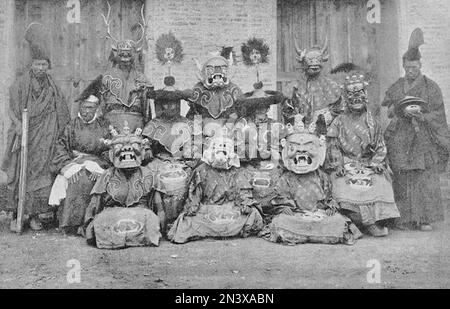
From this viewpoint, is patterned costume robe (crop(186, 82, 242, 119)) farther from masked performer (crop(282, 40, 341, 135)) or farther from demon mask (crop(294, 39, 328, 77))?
demon mask (crop(294, 39, 328, 77))

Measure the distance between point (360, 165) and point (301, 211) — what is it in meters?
0.92

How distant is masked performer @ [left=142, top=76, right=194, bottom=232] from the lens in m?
7.14

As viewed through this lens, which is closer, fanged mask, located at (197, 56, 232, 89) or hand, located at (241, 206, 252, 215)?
hand, located at (241, 206, 252, 215)

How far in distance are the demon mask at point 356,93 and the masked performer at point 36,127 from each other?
10.9ft

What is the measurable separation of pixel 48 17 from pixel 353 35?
4096 millimetres

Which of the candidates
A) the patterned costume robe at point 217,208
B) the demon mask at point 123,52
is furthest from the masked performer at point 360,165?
the demon mask at point 123,52

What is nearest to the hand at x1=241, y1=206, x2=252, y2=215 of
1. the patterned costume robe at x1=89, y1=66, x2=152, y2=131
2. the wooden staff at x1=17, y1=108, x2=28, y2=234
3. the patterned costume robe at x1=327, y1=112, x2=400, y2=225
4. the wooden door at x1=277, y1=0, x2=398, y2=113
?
the patterned costume robe at x1=327, y1=112, x2=400, y2=225

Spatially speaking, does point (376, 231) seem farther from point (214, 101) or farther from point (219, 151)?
point (214, 101)

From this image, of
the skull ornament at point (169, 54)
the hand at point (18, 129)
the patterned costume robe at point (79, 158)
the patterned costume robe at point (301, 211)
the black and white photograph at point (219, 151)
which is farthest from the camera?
the skull ornament at point (169, 54)

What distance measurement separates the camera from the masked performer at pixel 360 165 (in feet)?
23.3

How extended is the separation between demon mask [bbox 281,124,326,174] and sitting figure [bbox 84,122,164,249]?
150 centimetres

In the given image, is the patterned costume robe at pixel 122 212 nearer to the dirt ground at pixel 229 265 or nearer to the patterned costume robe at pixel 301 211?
the dirt ground at pixel 229 265

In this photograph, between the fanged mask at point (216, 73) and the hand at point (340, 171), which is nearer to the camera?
the hand at point (340, 171)
